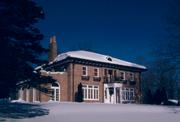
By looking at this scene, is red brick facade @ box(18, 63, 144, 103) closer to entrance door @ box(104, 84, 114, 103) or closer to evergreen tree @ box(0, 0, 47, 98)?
entrance door @ box(104, 84, 114, 103)

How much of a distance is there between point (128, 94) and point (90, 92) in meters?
8.96

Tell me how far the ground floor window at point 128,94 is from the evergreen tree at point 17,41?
4090 centimetres

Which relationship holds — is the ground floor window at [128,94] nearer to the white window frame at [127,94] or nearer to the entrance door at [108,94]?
the white window frame at [127,94]

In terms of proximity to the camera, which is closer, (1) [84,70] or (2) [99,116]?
(2) [99,116]

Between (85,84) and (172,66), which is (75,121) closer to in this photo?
(172,66)

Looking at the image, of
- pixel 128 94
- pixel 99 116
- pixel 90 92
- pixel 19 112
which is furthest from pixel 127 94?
pixel 19 112

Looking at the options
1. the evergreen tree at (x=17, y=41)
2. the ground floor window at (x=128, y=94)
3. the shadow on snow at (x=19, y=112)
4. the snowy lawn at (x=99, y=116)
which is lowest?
the snowy lawn at (x=99, y=116)

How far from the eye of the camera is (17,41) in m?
13.4

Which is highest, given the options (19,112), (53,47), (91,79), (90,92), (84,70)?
(53,47)

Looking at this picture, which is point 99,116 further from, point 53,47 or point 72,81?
point 53,47

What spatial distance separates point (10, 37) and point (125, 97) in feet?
139

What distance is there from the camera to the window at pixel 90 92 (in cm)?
4794

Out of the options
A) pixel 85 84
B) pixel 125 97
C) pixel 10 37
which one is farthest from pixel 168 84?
pixel 10 37

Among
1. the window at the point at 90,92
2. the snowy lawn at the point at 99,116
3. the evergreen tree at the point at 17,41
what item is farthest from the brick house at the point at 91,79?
the evergreen tree at the point at 17,41
